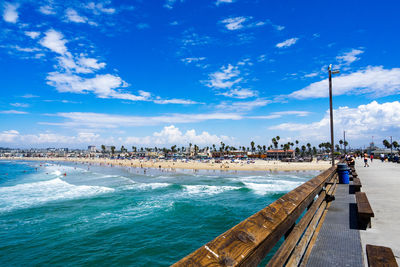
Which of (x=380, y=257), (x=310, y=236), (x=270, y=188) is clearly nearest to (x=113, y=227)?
(x=310, y=236)

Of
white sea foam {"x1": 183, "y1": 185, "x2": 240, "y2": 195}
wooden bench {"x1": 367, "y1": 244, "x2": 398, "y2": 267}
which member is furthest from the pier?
white sea foam {"x1": 183, "y1": 185, "x2": 240, "y2": 195}

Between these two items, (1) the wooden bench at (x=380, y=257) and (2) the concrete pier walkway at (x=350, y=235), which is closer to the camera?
(1) the wooden bench at (x=380, y=257)

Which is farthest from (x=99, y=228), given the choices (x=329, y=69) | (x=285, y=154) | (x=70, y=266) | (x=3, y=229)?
(x=285, y=154)

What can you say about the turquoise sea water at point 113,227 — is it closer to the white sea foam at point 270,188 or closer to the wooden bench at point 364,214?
the white sea foam at point 270,188

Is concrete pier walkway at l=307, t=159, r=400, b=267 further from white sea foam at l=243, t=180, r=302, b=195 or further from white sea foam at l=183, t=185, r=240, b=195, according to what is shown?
white sea foam at l=183, t=185, r=240, b=195

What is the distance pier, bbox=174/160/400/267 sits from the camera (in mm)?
1319

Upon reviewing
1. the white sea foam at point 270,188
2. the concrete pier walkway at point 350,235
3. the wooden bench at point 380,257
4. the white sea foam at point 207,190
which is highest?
the wooden bench at point 380,257

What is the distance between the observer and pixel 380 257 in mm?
2275

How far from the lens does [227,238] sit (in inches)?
54.0

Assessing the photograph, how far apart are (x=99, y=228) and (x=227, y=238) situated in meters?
18.5

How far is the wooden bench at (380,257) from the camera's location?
2.16 m

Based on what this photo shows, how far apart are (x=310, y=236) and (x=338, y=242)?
43 cm

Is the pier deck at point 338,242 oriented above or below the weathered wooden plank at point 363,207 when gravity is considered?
below

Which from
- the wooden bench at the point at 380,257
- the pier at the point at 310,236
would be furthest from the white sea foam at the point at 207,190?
the wooden bench at the point at 380,257
